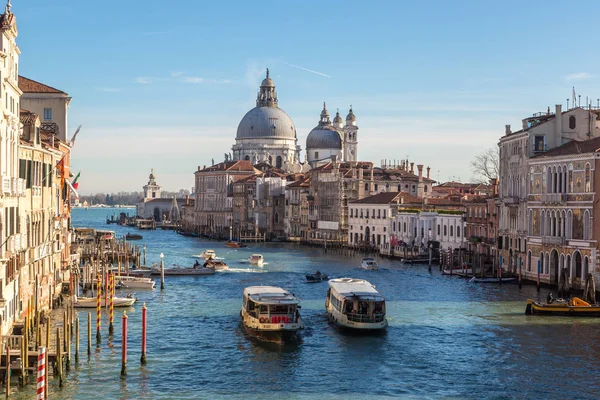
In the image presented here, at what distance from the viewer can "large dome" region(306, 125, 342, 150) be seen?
10481 centimetres

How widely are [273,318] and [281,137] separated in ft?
294

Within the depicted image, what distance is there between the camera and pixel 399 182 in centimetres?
7081

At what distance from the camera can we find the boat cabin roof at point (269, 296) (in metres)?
24.4

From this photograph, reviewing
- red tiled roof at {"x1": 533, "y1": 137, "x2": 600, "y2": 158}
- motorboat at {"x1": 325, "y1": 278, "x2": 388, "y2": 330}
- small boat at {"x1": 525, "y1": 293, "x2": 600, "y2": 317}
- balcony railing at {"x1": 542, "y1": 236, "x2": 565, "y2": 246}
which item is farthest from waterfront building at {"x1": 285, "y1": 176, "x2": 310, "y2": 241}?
motorboat at {"x1": 325, "y1": 278, "x2": 388, "y2": 330}

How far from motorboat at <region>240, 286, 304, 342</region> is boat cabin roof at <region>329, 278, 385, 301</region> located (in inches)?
84.4

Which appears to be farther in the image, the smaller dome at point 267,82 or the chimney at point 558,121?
the smaller dome at point 267,82

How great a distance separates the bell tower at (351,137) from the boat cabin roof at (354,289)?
7487 cm

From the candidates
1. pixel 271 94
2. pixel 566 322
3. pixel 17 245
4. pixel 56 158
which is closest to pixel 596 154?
pixel 566 322

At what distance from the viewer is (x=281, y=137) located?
113 meters

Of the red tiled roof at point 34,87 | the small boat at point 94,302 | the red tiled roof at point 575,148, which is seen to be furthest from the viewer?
the red tiled roof at point 575,148

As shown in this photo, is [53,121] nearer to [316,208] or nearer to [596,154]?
[596,154]

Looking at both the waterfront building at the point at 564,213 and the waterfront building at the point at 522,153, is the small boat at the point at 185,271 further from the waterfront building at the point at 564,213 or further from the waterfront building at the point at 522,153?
the waterfront building at the point at 564,213

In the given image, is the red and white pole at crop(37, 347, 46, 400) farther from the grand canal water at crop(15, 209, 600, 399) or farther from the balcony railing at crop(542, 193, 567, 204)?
the balcony railing at crop(542, 193, 567, 204)

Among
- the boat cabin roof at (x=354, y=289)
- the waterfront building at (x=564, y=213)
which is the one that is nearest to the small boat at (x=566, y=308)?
the waterfront building at (x=564, y=213)
